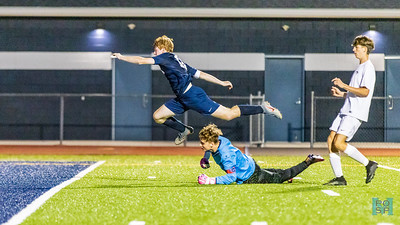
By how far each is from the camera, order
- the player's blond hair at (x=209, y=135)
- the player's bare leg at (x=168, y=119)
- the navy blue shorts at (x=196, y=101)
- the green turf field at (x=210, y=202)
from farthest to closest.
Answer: the player's bare leg at (x=168, y=119) < the navy blue shorts at (x=196, y=101) < the player's blond hair at (x=209, y=135) < the green turf field at (x=210, y=202)

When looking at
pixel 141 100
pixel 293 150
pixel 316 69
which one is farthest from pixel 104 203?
pixel 316 69

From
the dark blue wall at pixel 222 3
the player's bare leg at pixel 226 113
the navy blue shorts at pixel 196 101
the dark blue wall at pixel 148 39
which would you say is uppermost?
the dark blue wall at pixel 222 3

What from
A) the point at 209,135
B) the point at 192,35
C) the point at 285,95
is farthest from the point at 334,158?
the point at 192,35

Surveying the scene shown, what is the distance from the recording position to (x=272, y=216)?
17.7ft

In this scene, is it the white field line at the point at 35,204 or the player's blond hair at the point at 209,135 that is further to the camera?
the player's blond hair at the point at 209,135

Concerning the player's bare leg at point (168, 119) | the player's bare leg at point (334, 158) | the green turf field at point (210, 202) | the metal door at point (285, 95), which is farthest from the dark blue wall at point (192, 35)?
the player's bare leg at point (334, 158)

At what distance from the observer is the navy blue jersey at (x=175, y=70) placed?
7711 millimetres

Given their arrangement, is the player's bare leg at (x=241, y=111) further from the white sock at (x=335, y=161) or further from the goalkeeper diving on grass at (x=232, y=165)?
the white sock at (x=335, y=161)

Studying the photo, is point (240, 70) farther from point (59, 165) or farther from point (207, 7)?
point (59, 165)

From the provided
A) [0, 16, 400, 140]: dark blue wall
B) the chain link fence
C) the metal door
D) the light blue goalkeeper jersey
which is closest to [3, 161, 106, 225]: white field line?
the light blue goalkeeper jersey

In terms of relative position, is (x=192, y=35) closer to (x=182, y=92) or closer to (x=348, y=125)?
(x=182, y=92)

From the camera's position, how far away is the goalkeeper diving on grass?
7.01 meters

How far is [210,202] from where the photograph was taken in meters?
6.23

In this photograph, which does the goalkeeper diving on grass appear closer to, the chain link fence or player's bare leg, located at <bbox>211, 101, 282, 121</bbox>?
player's bare leg, located at <bbox>211, 101, 282, 121</bbox>
